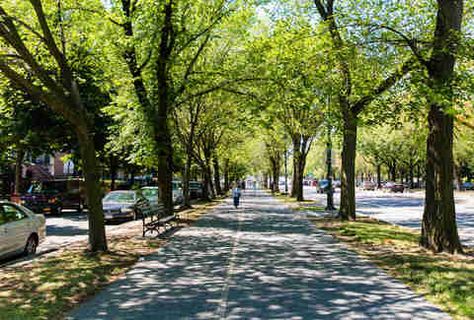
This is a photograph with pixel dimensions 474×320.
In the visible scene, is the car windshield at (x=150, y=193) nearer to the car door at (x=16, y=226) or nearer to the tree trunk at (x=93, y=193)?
the car door at (x=16, y=226)

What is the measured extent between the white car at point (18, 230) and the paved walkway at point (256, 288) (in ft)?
10.2

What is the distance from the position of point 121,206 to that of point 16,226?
36.6ft

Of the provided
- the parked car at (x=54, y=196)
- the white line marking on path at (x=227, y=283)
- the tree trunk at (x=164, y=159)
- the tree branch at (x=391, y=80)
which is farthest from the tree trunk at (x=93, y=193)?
the parked car at (x=54, y=196)

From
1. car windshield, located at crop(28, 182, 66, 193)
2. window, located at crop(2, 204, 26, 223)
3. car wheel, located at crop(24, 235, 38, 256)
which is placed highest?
car windshield, located at crop(28, 182, 66, 193)

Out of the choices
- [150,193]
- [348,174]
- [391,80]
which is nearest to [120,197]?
[150,193]

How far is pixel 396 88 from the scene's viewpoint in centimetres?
1467

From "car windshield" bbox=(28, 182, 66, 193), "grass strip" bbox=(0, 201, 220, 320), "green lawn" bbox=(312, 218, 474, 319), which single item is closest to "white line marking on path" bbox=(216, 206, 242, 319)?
"grass strip" bbox=(0, 201, 220, 320)

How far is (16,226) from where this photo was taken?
456 inches

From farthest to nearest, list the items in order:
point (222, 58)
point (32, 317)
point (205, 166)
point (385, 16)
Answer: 1. point (205, 166)
2. point (222, 58)
3. point (385, 16)
4. point (32, 317)

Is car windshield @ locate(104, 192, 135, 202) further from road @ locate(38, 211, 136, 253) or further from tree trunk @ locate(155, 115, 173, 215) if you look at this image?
tree trunk @ locate(155, 115, 173, 215)

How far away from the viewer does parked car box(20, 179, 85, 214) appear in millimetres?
26266

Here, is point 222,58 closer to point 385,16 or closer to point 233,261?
point 385,16

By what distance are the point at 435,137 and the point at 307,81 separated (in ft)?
13.3

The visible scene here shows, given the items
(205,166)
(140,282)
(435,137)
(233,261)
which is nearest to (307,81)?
(435,137)
